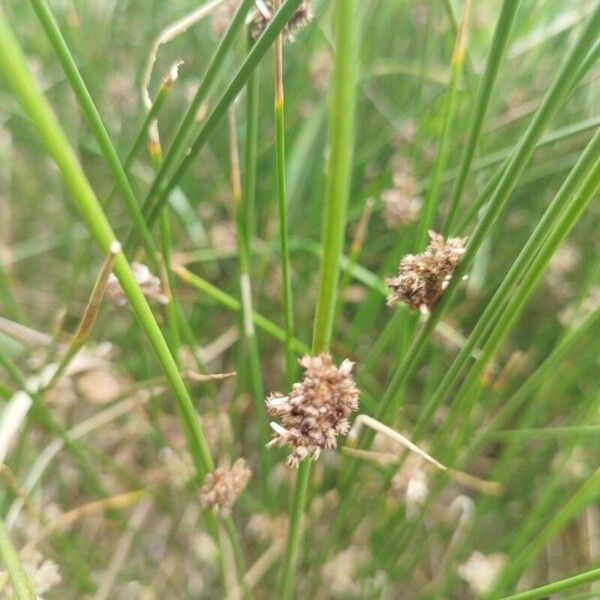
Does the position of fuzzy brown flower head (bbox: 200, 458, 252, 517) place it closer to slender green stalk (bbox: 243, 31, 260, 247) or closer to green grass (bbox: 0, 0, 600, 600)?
green grass (bbox: 0, 0, 600, 600)

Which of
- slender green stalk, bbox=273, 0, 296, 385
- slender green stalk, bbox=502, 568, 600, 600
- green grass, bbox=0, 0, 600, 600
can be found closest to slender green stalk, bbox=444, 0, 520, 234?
green grass, bbox=0, 0, 600, 600

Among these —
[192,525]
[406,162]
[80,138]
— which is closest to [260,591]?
[192,525]

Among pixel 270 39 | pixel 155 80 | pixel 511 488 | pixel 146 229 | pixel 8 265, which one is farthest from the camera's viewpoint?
pixel 155 80

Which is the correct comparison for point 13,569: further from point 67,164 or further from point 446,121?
point 446,121

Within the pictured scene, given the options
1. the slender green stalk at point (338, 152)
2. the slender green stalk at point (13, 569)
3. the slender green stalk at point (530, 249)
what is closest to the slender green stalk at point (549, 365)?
the slender green stalk at point (530, 249)

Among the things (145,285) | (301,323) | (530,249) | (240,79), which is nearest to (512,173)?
(530,249)

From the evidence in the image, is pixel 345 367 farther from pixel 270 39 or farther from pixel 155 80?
pixel 155 80
